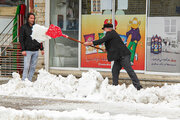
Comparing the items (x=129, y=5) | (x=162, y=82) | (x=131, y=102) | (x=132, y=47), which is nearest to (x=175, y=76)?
(x=162, y=82)

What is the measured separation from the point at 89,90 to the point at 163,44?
387cm

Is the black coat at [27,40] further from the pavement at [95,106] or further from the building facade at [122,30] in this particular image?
the building facade at [122,30]

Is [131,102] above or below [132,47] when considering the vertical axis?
below

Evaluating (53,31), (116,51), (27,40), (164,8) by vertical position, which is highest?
(164,8)

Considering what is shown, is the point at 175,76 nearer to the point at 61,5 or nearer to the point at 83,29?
the point at 83,29

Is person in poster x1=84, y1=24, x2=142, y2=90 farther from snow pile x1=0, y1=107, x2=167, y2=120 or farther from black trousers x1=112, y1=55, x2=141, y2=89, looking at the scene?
snow pile x1=0, y1=107, x2=167, y2=120

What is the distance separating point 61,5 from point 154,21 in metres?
3.15

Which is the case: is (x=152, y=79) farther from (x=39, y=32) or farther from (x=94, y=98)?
(x=39, y=32)

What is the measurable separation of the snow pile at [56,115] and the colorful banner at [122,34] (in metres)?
5.41

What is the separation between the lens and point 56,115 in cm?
561

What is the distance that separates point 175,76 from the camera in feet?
34.3

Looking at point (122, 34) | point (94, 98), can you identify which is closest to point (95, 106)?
point (94, 98)

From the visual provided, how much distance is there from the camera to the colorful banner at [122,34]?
10893 mm

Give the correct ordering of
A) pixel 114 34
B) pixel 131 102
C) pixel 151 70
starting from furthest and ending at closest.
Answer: pixel 151 70 → pixel 114 34 → pixel 131 102
